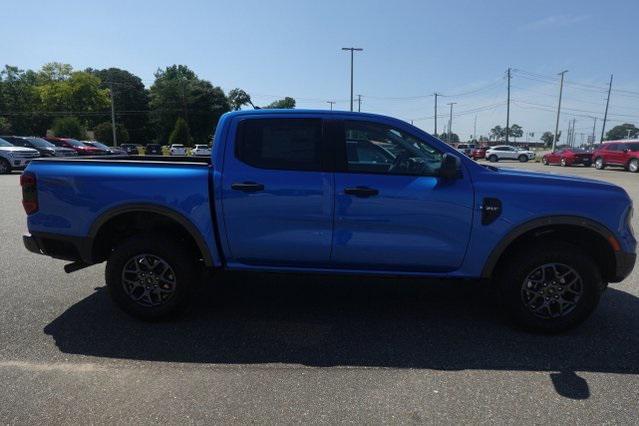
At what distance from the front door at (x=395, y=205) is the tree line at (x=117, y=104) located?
62.2 metres

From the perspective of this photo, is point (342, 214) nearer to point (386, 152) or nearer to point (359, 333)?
point (386, 152)

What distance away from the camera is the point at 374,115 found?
13.8 feet

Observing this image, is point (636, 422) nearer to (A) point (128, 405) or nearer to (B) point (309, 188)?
(B) point (309, 188)

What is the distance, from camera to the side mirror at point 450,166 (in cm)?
387

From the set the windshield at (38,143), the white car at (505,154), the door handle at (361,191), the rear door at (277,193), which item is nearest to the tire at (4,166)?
the windshield at (38,143)

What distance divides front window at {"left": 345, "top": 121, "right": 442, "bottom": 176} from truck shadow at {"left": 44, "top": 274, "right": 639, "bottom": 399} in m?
1.43

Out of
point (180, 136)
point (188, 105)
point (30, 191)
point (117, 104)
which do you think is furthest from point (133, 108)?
point (30, 191)

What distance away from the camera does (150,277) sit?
4246 mm

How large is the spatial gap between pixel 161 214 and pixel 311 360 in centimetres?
183

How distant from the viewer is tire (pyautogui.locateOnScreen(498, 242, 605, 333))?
400 centimetres

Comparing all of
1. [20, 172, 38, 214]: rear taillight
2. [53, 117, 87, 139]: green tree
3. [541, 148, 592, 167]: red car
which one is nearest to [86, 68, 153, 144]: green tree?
[53, 117, 87, 139]: green tree

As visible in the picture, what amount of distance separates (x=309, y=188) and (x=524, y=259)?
1955 millimetres

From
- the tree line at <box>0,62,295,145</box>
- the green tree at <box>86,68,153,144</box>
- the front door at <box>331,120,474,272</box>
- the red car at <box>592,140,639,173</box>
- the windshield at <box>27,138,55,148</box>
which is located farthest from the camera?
the green tree at <box>86,68,153,144</box>

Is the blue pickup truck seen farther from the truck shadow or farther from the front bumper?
the truck shadow
